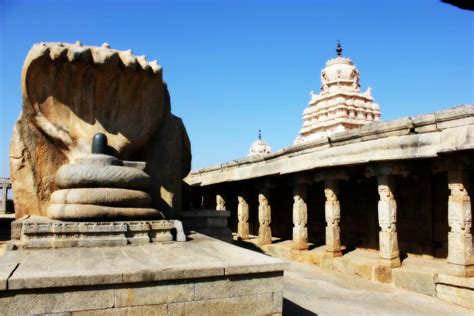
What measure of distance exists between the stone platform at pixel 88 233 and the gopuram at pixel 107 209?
14mm

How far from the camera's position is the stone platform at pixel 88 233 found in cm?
534

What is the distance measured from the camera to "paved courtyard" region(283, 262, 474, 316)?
6000 mm

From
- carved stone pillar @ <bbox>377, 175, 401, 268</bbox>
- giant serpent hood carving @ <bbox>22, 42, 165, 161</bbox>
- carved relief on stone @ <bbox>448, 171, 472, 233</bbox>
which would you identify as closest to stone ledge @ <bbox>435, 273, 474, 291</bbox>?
carved relief on stone @ <bbox>448, 171, 472, 233</bbox>

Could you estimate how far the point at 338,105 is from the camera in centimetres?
2236

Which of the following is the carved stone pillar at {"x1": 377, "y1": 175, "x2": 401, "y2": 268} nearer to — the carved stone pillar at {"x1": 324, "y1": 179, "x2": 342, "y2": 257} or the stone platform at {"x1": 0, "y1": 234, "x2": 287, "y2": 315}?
the carved stone pillar at {"x1": 324, "y1": 179, "x2": 342, "y2": 257}

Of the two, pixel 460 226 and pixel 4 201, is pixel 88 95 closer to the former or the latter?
pixel 460 226

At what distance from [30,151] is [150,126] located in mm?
1941

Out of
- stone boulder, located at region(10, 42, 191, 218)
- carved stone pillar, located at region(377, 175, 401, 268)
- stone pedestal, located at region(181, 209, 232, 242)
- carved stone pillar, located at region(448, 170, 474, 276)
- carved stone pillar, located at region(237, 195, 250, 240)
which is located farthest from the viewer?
carved stone pillar, located at region(237, 195, 250, 240)

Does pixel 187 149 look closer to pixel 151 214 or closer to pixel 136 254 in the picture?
pixel 151 214

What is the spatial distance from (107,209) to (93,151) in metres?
1.19

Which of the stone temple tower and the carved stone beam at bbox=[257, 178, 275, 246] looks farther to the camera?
the stone temple tower

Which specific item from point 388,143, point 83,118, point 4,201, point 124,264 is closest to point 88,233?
point 124,264

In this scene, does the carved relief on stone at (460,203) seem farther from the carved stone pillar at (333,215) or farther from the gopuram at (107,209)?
the gopuram at (107,209)

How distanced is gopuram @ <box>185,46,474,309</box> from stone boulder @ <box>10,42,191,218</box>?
3982mm
